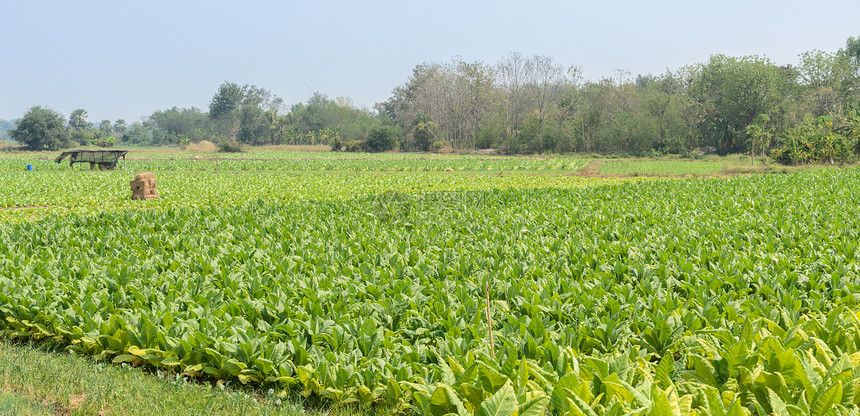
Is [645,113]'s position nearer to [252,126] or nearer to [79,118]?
[252,126]

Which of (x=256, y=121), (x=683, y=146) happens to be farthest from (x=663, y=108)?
(x=256, y=121)

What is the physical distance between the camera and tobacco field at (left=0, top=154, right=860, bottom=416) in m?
3.48

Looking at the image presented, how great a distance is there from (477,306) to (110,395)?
296 centimetres

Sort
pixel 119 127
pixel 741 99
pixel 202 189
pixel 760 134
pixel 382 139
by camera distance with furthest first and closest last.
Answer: pixel 119 127 < pixel 382 139 < pixel 741 99 < pixel 760 134 < pixel 202 189

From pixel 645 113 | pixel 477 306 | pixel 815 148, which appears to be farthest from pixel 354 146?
pixel 477 306

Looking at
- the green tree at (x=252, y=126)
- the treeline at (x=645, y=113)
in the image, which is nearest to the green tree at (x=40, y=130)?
the treeline at (x=645, y=113)

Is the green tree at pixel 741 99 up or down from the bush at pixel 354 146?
up

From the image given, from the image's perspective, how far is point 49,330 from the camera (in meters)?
5.74

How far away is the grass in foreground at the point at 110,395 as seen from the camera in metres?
4.07

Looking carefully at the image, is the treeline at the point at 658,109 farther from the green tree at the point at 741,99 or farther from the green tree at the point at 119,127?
the green tree at the point at 119,127

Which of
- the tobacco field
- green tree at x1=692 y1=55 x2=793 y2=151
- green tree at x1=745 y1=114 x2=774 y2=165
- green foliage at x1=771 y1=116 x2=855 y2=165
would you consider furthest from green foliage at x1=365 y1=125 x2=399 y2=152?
the tobacco field

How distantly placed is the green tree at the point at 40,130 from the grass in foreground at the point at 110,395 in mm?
80527

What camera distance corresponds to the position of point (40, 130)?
240 feet

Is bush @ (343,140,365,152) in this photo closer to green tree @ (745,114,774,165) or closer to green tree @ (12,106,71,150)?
green tree @ (12,106,71,150)
